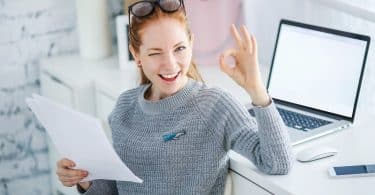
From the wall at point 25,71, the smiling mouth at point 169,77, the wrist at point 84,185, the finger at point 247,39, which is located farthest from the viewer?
the wall at point 25,71

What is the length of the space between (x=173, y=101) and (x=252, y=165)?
0.63ft

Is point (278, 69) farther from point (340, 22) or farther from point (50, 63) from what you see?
point (50, 63)

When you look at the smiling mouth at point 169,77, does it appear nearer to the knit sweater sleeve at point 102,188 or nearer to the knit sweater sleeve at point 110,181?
the knit sweater sleeve at point 110,181

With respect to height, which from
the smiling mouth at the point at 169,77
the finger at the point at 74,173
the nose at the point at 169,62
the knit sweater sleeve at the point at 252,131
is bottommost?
the finger at the point at 74,173

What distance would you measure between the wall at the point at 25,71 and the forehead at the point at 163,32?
876 mm

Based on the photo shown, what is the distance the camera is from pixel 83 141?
1306mm

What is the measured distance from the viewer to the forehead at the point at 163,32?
52.2 inches

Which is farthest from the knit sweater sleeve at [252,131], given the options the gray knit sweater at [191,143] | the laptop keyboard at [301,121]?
the laptop keyboard at [301,121]

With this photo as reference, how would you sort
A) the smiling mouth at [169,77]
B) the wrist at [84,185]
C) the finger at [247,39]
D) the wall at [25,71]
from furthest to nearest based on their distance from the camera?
1. the wall at [25,71]
2. the wrist at [84,185]
3. the smiling mouth at [169,77]
4. the finger at [247,39]

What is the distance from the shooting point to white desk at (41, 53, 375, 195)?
1.27 meters

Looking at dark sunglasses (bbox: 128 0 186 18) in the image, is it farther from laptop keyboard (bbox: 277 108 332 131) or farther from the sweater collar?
laptop keyboard (bbox: 277 108 332 131)

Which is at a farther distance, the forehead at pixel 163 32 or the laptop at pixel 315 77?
the laptop at pixel 315 77

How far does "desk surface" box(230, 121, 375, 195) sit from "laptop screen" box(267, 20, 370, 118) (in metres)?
→ 0.08

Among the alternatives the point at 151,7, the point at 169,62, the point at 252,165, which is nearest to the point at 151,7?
the point at 151,7
